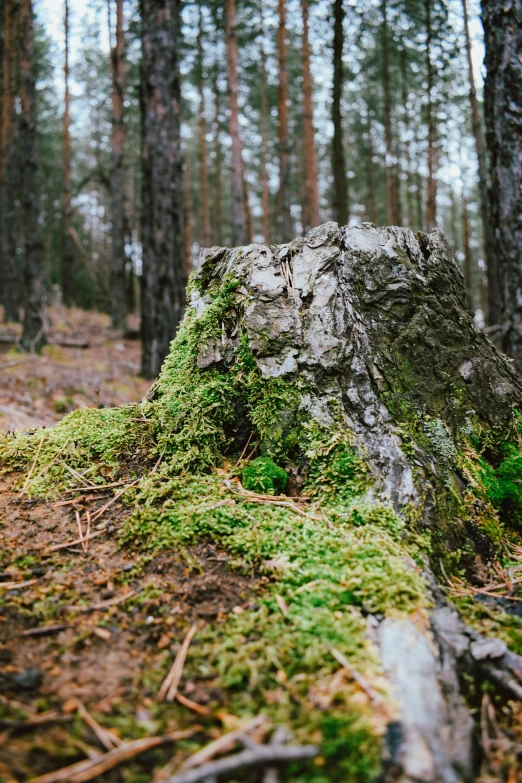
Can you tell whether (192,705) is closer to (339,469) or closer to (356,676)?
(356,676)

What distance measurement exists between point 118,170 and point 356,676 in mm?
16598

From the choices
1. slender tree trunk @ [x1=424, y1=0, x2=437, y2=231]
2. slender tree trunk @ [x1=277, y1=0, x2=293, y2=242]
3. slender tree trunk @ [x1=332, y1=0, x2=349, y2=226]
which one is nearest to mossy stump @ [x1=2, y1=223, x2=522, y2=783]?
slender tree trunk @ [x1=332, y1=0, x2=349, y2=226]

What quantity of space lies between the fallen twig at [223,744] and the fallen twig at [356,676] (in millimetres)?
282

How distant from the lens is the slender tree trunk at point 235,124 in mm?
13664

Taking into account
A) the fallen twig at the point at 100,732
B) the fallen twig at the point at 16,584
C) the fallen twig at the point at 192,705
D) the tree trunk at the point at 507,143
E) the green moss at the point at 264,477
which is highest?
the tree trunk at the point at 507,143

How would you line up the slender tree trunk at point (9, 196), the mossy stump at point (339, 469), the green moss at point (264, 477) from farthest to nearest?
the slender tree trunk at point (9, 196) → the green moss at point (264, 477) → the mossy stump at point (339, 469)

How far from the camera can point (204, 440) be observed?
253cm

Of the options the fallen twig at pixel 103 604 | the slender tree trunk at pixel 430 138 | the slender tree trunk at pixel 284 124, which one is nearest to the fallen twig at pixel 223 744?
the fallen twig at pixel 103 604

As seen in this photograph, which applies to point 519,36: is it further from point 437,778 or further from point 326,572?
point 437,778

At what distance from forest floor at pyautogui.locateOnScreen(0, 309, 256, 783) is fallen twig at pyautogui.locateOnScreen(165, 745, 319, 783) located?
0.09 meters

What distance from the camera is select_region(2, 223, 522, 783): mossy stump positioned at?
4.65 feet

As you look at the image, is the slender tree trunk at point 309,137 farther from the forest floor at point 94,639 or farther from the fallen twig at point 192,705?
the fallen twig at point 192,705

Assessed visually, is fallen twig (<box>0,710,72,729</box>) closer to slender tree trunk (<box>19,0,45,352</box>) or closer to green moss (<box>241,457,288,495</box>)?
green moss (<box>241,457,288,495</box>)

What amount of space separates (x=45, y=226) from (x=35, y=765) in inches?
1428
